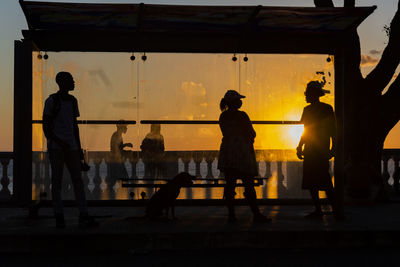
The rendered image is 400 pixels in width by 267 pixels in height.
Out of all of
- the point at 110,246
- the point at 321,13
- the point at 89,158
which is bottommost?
the point at 110,246

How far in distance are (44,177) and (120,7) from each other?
313 centimetres

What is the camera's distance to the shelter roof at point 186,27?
9219 mm

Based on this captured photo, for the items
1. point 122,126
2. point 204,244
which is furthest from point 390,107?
point 204,244

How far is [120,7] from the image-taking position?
9062 mm

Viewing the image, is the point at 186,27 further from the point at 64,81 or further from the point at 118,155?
the point at 118,155

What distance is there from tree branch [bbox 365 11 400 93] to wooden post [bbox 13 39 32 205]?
295 inches

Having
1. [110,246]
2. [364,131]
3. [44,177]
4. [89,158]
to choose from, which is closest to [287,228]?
[110,246]

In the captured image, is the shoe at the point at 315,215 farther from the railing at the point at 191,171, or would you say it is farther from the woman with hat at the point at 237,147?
the railing at the point at 191,171

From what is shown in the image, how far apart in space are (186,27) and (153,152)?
270 centimetres

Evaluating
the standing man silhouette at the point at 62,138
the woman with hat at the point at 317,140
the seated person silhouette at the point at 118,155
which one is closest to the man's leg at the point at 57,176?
the standing man silhouette at the point at 62,138

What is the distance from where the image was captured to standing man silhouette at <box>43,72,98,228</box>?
8398 millimetres

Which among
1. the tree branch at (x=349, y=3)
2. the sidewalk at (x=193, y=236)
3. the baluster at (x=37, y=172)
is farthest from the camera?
the tree branch at (x=349, y=3)

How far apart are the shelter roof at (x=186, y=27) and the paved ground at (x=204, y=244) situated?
108 inches

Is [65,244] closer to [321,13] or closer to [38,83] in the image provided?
[38,83]
